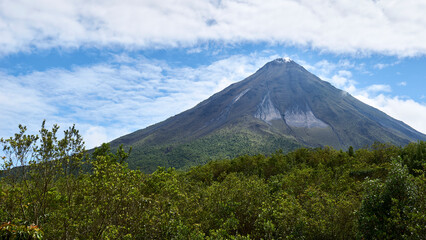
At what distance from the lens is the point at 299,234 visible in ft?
40.8

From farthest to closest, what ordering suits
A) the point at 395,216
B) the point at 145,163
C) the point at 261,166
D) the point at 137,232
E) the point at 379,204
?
1. the point at 145,163
2. the point at 261,166
3. the point at 137,232
4. the point at 379,204
5. the point at 395,216

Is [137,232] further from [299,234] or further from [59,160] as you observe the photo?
[299,234]

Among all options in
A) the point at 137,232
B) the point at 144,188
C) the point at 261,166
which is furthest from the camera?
the point at 261,166

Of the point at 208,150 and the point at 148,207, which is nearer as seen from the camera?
the point at 148,207

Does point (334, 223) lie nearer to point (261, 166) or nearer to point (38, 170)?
point (38, 170)

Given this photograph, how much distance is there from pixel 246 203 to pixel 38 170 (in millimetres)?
11106

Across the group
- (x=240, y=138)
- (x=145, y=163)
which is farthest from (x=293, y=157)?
(x=240, y=138)

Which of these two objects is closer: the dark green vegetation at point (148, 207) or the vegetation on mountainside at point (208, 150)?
the dark green vegetation at point (148, 207)

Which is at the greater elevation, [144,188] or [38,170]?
[38,170]

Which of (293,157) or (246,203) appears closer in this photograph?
(246,203)

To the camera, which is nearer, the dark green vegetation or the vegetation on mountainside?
the dark green vegetation

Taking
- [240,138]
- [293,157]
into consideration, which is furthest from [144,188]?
[240,138]

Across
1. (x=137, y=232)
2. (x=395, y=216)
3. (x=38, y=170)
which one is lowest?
(x=395, y=216)

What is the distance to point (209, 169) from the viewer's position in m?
→ 41.5
